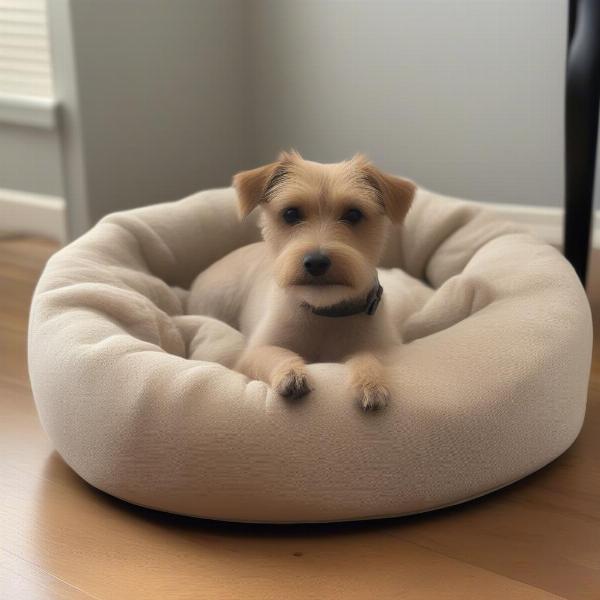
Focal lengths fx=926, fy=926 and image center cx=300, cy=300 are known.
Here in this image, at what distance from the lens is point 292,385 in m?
1.69

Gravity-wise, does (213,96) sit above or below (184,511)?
above

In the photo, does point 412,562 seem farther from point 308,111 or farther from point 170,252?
point 308,111

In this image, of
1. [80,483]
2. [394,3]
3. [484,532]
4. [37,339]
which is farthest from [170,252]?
[394,3]

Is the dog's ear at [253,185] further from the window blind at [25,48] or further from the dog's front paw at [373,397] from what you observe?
the window blind at [25,48]

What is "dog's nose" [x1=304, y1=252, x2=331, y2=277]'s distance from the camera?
1764 mm

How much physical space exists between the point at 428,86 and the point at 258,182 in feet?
6.26

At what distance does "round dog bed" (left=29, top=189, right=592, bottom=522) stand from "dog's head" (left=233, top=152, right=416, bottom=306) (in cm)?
18

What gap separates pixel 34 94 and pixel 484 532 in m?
2.54

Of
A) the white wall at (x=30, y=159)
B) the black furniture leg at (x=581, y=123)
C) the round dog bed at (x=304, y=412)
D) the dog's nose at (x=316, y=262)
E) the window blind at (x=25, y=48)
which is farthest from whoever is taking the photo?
the white wall at (x=30, y=159)

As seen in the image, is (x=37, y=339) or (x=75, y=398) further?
(x=37, y=339)

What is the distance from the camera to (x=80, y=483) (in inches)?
75.8

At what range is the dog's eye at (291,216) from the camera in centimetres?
190

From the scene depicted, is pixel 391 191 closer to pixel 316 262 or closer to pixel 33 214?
pixel 316 262

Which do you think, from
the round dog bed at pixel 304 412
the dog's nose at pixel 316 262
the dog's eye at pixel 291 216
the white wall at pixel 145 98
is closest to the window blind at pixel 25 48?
the white wall at pixel 145 98
